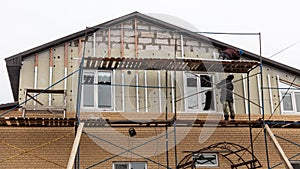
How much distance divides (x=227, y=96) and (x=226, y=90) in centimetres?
18

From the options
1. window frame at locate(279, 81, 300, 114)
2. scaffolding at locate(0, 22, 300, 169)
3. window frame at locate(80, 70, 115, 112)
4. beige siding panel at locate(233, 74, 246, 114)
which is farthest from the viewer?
window frame at locate(279, 81, 300, 114)

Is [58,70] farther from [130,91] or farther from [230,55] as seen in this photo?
[230,55]

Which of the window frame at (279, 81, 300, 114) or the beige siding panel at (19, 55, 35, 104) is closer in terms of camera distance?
the beige siding panel at (19, 55, 35, 104)

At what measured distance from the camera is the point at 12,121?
1042cm

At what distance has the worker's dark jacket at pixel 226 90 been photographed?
1170 cm

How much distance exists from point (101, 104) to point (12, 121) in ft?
7.91

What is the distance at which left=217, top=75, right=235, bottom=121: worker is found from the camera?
1160 cm

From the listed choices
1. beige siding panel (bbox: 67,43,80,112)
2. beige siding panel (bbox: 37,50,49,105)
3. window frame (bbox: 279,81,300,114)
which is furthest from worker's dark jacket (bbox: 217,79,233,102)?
beige siding panel (bbox: 37,50,49,105)

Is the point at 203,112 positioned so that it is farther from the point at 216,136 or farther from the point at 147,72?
the point at 147,72

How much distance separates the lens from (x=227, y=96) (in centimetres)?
1170

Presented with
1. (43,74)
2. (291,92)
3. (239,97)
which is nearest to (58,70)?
(43,74)

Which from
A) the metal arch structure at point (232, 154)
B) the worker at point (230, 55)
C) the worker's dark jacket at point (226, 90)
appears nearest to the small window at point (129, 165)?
the metal arch structure at point (232, 154)

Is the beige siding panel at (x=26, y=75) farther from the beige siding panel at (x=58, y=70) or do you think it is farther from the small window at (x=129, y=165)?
the small window at (x=129, y=165)

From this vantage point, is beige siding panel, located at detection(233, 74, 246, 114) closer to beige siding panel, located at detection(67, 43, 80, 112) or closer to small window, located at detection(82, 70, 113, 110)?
small window, located at detection(82, 70, 113, 110)
